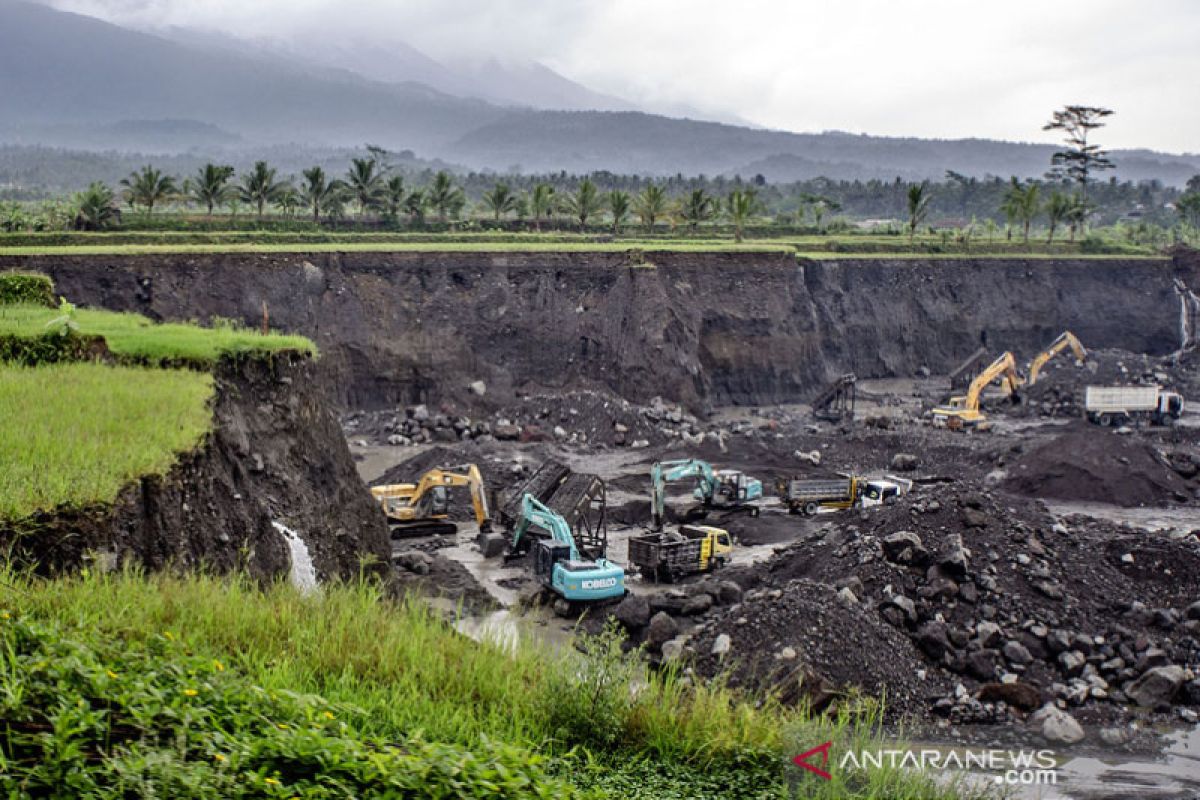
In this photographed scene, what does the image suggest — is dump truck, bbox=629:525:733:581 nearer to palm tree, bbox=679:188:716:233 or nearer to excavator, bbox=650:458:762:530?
excavator, bbox=650:458:762:530

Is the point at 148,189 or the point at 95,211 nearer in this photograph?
the point at 95,211

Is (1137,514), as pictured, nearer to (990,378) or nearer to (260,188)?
(990,378)

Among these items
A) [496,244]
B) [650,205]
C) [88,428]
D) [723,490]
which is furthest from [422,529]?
[650,205]

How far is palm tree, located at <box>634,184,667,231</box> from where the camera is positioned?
61.0 m

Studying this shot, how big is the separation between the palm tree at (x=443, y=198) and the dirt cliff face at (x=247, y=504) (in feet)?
136

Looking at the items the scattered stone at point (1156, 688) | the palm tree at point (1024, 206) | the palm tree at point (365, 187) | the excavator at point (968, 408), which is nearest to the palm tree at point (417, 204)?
the palm tree at point (365, 187)

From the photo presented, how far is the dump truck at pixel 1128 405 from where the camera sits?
126ft

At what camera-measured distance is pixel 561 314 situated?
43312 mm

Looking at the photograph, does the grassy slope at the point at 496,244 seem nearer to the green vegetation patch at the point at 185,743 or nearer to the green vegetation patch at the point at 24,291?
the green vegetation patch at the point at 24,291

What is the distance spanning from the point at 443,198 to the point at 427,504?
114ft

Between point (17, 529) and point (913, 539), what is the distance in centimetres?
1390

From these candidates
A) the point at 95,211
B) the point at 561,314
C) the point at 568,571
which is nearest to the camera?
the point at 568,571

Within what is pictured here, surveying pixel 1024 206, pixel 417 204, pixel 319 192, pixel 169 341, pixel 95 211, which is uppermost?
pixel 1024 206

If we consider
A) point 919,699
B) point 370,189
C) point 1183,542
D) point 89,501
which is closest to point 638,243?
point 370,189
